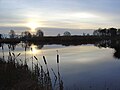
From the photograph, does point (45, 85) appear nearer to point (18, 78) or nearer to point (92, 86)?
point (18, 78)

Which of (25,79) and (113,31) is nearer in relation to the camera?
(25,79)

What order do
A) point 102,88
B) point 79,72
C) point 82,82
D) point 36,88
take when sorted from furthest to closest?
1. point 79,72
2. point 82,82
3. point 102,88
4. point 36,88

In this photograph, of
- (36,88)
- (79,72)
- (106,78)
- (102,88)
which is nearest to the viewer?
(36,88)

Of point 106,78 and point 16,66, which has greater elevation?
point 16,66

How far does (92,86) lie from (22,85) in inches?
150

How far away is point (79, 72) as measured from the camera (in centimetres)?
1609

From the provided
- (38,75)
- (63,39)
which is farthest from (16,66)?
(63,39)

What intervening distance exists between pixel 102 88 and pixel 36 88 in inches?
149

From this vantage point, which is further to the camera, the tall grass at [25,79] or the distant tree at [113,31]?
the distant tree at [113,31]

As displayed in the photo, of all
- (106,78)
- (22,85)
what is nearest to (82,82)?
(106,78)

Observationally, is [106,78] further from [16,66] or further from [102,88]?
[16,66]

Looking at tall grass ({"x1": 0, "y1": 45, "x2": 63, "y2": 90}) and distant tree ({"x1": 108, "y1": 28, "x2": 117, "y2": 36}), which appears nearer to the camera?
tall grass ({"x1": 0, "y1": 45, "x2": 63, "y2": 90})

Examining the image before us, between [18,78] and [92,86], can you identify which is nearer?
[18,78]

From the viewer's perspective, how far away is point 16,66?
12.8 metres
